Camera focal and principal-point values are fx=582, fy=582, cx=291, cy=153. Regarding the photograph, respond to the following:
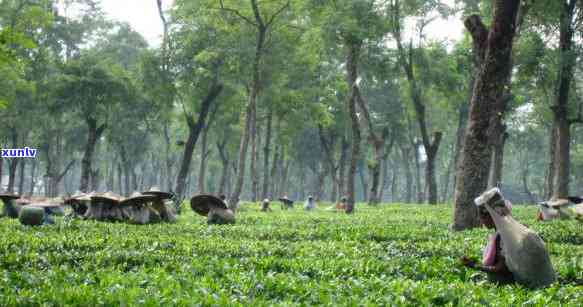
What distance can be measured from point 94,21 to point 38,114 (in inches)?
406

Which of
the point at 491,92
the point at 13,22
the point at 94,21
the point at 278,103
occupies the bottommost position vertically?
the point at 491,92

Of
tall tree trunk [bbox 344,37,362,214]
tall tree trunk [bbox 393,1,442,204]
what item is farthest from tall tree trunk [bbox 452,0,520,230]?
tall tree trunk [bbox 393,1,442,204]

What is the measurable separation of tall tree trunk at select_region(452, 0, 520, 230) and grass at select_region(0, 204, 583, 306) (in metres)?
2.05

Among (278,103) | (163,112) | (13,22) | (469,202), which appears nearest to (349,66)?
(278,103)

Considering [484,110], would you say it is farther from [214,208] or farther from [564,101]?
[564,101]

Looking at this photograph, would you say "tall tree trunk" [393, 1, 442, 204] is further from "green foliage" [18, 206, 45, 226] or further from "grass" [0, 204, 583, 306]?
"green foliage" [18, 206, 45, 226]

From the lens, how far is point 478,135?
1634 centimetres

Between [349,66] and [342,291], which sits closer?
[342,291]

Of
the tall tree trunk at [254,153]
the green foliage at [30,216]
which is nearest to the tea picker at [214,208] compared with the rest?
the green foliage at [30,216]

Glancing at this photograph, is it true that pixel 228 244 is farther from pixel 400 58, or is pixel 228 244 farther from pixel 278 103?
pixel 278 103

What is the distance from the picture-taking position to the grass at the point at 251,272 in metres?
7.04

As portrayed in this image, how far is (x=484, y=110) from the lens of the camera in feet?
53.4

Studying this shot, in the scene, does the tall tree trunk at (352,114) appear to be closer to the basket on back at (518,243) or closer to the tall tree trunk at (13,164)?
the basket on back at (518,243)

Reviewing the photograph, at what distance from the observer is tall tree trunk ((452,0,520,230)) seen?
53.1ft
